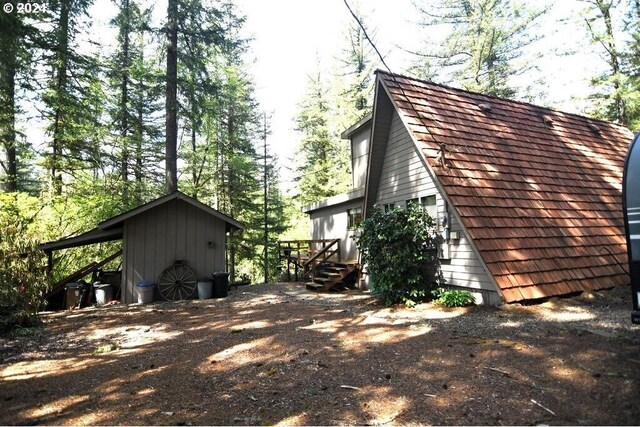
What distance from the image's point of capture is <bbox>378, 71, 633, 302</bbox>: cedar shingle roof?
7.26m

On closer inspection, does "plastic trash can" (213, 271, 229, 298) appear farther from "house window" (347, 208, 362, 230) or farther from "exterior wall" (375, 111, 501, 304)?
"exterior wall" (375, 111, 501, 304)

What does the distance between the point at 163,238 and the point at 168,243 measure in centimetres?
21

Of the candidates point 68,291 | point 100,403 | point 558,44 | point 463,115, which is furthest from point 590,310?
point 558,44

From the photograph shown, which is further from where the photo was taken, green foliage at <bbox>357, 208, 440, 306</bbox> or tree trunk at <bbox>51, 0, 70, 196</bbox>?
tree trunk at <bbox>51, 0, 70, 196</bbox>

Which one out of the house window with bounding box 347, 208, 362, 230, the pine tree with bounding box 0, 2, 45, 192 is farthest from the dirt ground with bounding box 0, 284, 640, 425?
the house window with bounding box 347, 208, 362, 230

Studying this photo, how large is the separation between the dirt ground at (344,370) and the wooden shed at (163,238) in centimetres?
337

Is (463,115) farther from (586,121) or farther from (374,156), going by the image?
(586,121)

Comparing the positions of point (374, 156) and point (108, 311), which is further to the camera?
point (374, 156)

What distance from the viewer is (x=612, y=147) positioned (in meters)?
11.8

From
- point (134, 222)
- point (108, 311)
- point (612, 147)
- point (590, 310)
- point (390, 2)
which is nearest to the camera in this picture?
point (390, 2)

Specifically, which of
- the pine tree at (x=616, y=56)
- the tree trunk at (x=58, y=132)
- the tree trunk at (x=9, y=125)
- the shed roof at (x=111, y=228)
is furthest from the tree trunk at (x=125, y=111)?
the pine tree at (x=616, y=56)

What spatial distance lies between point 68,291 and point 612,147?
17662mm

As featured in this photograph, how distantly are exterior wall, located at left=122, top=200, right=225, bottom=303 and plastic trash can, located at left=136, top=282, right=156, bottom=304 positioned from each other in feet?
1.14

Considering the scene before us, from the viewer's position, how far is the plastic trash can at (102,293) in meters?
10.3
